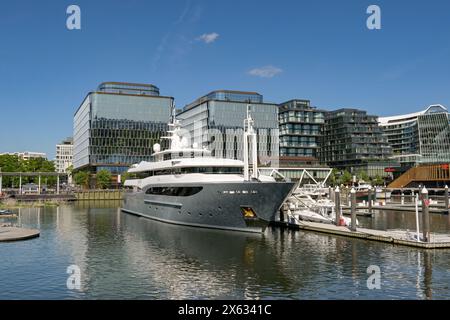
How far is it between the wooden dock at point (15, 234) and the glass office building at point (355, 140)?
139 metres

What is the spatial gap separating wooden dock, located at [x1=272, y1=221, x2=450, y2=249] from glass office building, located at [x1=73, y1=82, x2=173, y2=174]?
12233 cm

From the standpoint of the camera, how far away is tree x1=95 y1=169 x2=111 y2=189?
149250 mm

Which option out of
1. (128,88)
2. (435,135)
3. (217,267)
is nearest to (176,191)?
(217,267)

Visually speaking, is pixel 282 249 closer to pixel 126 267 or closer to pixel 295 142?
pixel 126 267

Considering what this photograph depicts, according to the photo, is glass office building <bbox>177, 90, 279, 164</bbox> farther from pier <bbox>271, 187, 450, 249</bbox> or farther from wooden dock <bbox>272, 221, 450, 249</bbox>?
wooden dock <bbox>272, 221, 450, 249</bbox>

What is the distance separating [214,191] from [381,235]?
17.9 metres

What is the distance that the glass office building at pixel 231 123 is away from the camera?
497 ft

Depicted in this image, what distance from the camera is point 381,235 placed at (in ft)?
139

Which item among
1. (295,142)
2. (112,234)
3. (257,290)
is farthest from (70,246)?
(295,142)

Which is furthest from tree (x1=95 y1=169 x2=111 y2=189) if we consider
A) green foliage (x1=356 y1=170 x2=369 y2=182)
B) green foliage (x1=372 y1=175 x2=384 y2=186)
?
green foliage (x1=372 y1=175 x2=384 y2=186)

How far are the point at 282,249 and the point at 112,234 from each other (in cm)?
2207

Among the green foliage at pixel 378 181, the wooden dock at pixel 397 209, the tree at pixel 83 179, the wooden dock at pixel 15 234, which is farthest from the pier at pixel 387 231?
the tree at pixel 83 179

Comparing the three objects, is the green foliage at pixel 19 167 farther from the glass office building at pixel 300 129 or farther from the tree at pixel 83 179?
the glass office building at pixel 300 129
